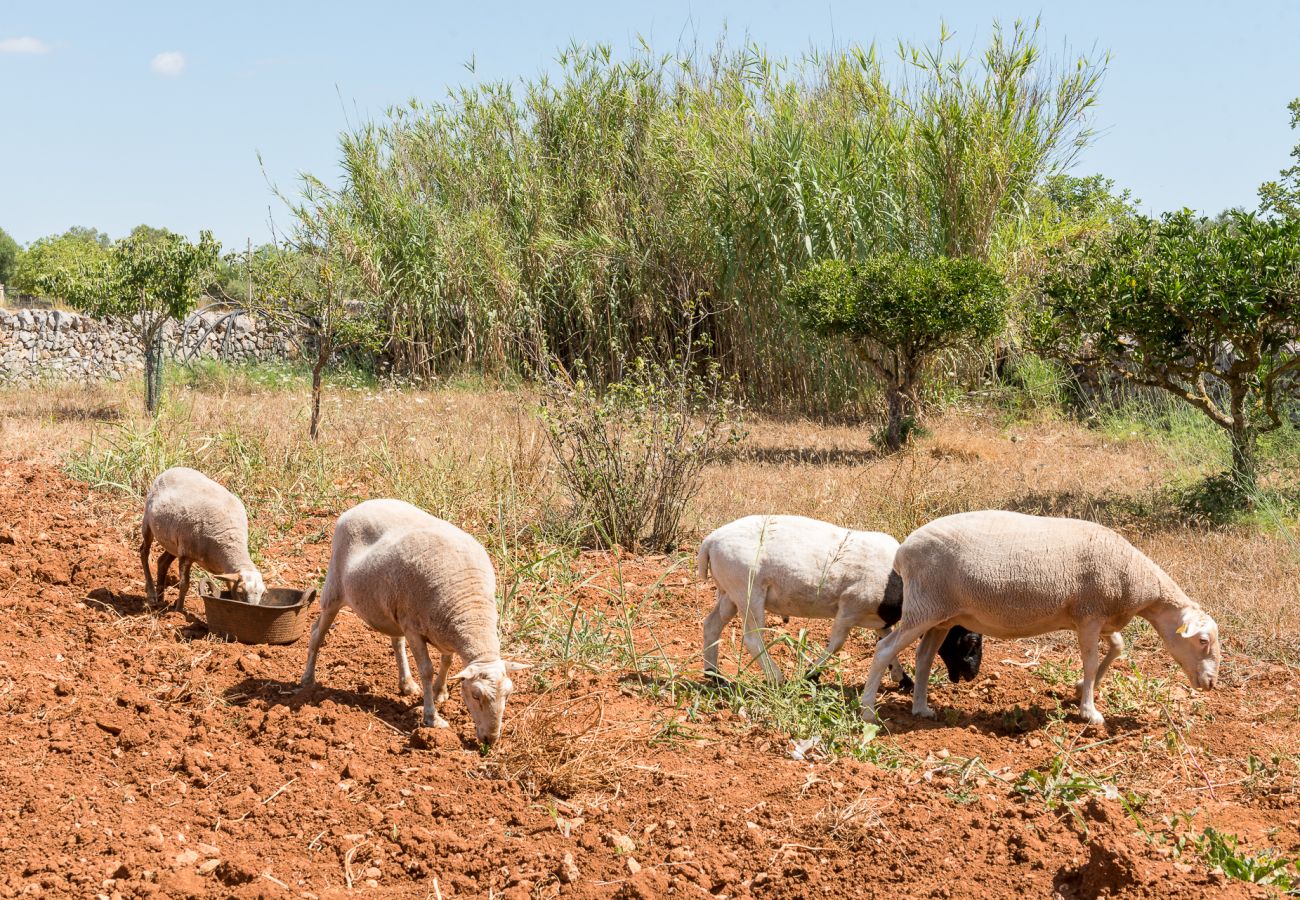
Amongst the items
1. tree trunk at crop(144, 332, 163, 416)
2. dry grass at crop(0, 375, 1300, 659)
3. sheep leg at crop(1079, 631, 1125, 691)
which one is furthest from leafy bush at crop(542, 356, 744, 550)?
tree trunk at crop(144, 332, 163, 416)

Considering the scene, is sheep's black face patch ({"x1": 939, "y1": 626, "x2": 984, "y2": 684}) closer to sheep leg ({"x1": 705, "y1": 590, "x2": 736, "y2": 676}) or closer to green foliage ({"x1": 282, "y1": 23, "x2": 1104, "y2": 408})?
sheep leg ({"x1": 705, "y1": 590, "x2": 736, "y2": 676})

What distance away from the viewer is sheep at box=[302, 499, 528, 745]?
4527mm

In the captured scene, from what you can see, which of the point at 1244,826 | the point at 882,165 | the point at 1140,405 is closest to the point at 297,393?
the point at 882,165

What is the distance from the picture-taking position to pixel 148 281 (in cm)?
1452

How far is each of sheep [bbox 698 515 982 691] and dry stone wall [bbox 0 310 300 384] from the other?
50.6ft

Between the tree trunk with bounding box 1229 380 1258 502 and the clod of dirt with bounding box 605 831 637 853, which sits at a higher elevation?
the tree trunk with bounding box 1229 380 1258 502

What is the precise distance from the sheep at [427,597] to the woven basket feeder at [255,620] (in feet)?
2.28

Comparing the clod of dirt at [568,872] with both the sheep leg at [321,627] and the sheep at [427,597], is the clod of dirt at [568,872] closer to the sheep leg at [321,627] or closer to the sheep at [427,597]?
the sheep at [427,597]

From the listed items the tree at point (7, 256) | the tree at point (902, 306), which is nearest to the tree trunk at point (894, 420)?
the tree at point (902, 306)

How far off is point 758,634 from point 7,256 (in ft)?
129

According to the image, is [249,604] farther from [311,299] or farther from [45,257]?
[45,257]

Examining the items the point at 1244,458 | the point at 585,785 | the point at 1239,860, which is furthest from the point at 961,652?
the point at 1244,458

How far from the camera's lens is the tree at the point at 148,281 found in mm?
14547

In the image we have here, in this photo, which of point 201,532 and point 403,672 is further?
point 201,532
